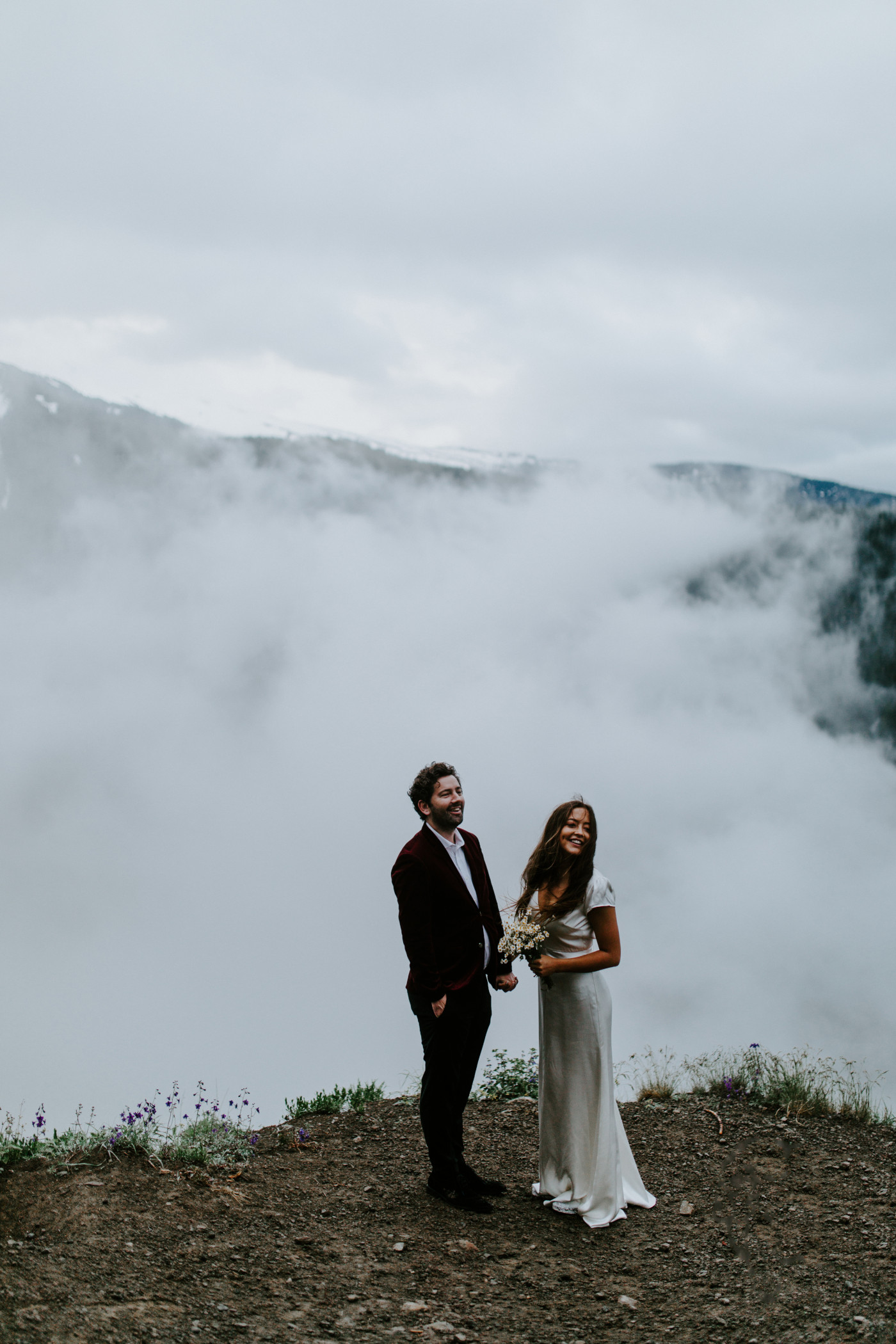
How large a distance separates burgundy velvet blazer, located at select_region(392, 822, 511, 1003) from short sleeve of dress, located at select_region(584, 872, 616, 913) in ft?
1.82

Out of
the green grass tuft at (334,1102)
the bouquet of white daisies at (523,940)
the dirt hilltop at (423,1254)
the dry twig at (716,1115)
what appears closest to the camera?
the dirt hilltop at (423,1254)

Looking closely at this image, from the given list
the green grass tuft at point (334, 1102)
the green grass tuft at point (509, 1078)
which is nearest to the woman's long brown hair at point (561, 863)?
Result: the green grass tuft at point (334, 1102)

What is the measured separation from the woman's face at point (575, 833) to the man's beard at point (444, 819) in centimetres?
52

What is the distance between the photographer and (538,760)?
185250mm

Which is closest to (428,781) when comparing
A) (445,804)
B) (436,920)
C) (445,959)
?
(445,804)

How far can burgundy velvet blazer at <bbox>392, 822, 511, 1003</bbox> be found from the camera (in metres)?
4.77

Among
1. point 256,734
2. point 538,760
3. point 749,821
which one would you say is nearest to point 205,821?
point 256,734

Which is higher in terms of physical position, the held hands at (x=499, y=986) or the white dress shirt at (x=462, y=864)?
the white dress shirt at (x=462, y=864)

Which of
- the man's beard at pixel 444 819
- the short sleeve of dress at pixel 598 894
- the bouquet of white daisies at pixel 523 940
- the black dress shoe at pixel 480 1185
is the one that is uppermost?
the man's beard at pixel 444 819

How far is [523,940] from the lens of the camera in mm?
4695

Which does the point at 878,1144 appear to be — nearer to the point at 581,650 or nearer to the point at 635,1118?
the point at 635,1118

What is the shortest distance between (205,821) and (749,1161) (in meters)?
181

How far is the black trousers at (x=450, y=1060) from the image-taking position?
4.83m

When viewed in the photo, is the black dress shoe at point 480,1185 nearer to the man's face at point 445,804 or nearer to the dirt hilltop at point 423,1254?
the dirt hilltop at point 423,1254
